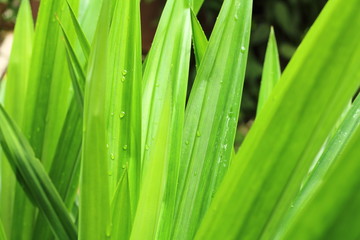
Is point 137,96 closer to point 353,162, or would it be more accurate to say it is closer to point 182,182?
point 182,182

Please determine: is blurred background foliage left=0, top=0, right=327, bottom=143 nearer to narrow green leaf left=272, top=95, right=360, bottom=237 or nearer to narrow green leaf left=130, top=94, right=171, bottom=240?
narrow green leaf left=272, top=95, right=360, bottom=237

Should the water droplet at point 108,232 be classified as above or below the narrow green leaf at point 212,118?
below

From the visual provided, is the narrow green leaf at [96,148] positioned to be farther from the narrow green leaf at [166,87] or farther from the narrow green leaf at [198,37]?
the narrow green leaf at [198,37]

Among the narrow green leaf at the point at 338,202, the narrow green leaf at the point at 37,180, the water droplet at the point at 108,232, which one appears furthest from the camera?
the narrow green leaf at the point at 37,180

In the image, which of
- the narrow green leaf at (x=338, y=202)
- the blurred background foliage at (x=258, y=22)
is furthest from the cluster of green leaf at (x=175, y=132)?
the blurred background foliage at (x=258, y=22)

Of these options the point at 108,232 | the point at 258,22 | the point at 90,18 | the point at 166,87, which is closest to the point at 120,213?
the point at 108,232

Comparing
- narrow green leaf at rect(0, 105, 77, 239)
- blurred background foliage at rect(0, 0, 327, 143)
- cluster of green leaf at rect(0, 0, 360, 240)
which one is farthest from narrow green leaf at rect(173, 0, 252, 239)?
blurred background foliage at rect(0, 0, 327, 143)

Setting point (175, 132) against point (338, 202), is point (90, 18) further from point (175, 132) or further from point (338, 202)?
point (338, 202)
